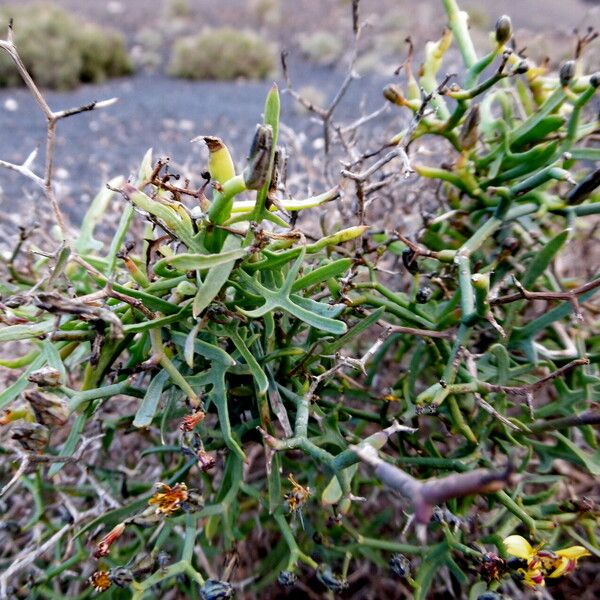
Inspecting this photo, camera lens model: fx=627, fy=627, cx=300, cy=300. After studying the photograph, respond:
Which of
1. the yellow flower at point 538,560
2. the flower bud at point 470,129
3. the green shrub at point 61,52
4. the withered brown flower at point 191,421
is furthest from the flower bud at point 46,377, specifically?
the green shrub at point 61,52

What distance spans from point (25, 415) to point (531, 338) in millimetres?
657

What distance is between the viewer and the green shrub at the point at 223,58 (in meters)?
6.10

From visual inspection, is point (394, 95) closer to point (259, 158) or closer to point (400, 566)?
point (259, 158)

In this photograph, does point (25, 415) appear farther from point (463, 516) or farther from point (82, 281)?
point (463, 516)

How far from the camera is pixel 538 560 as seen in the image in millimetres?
707

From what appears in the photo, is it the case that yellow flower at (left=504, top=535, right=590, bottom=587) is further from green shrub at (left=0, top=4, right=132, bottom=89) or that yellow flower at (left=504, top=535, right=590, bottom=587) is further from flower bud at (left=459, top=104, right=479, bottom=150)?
green shrub at (left=0, top=4, right=132, bottom=89)

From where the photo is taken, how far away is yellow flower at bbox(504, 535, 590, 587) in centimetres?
70

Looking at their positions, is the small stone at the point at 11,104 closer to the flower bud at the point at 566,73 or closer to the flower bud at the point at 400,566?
the flower bud at the point at 566,73

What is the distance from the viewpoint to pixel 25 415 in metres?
0.73

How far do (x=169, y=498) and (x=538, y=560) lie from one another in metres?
0.43

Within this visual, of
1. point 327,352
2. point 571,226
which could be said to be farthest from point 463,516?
point 571,226

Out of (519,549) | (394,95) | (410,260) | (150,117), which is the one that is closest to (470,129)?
(394,95)

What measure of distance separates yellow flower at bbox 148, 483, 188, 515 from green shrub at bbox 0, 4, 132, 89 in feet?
18.6

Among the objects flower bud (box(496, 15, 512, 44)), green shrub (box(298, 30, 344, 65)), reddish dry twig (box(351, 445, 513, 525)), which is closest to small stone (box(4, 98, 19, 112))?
green shrub (box(298, 30, 344, 65))
